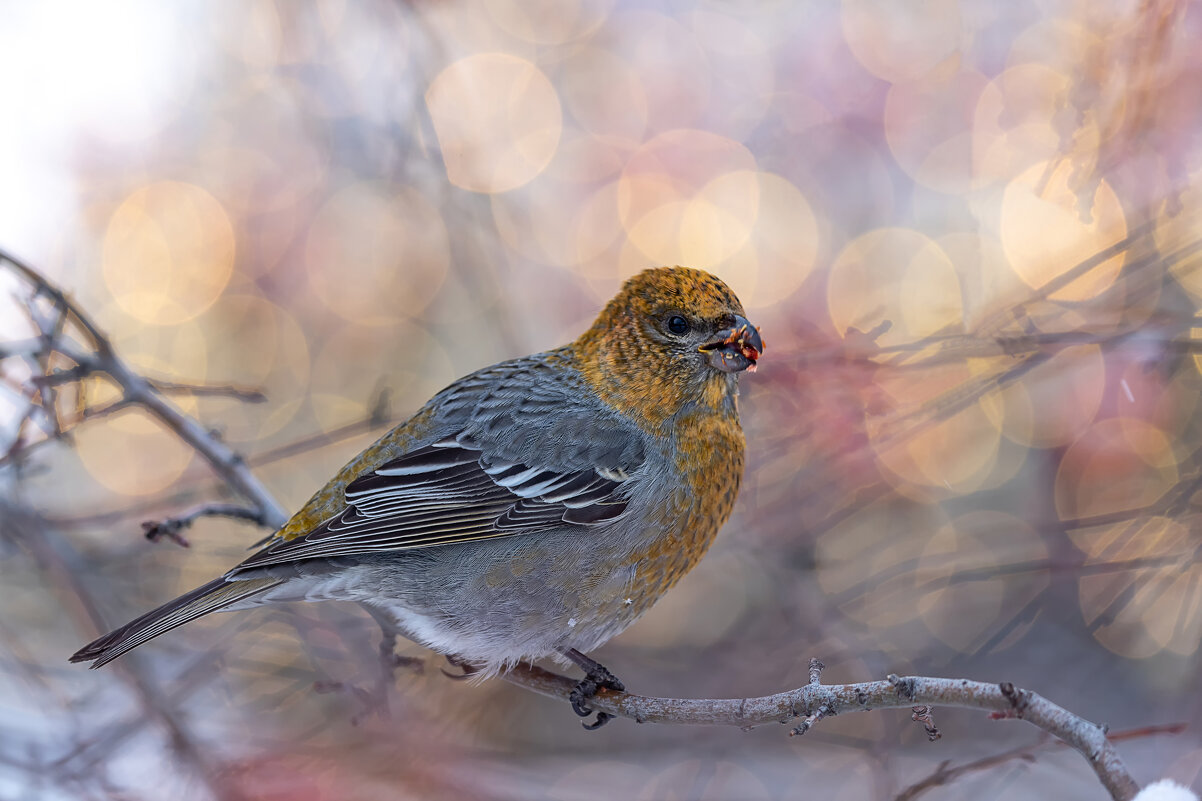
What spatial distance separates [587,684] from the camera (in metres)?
2.81

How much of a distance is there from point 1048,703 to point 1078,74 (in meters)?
2.37

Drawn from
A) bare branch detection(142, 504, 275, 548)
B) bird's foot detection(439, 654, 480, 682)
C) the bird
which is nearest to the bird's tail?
the bird

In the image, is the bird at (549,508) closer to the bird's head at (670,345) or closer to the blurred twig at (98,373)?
the bird's head at (670,345)

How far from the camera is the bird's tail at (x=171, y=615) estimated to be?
2383mm

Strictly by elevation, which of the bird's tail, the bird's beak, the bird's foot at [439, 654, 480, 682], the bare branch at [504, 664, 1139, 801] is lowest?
the bird's foot at [439, 654, 480, 682]

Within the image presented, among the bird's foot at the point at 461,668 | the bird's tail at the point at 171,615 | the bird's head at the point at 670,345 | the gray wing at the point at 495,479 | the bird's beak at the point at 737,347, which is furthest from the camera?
the bird's foot at the point at 461,668

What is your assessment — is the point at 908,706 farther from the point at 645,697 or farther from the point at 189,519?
the point at 189,519

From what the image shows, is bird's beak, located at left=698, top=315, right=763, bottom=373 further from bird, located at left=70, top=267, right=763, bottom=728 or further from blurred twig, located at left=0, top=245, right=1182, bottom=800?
blurred twig, located at left=0, top=245, right=1182, bottom=800

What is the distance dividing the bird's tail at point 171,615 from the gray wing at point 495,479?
79mm

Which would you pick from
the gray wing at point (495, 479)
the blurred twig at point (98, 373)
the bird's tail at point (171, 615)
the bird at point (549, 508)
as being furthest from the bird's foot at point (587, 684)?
the blurred twig at point (98, 373)

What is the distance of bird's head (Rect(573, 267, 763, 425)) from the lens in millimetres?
2701

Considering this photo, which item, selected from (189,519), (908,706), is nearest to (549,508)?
(189,519)

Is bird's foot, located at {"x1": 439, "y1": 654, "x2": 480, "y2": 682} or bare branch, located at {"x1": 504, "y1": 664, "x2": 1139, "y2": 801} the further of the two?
bird's foot, located at {"x1": 439, "y1": 654, "x2": 480, "y2": 682}

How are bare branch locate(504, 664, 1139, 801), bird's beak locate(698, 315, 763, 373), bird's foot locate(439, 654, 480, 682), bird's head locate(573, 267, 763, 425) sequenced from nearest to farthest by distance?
bare branch locate(504, 664, 1139, 801)
bird's beak locate(698, 315, 763, 373)
bird's head locate(573, 267, 763, 425)
bird's foot locate(439, 654, 480, 682)
